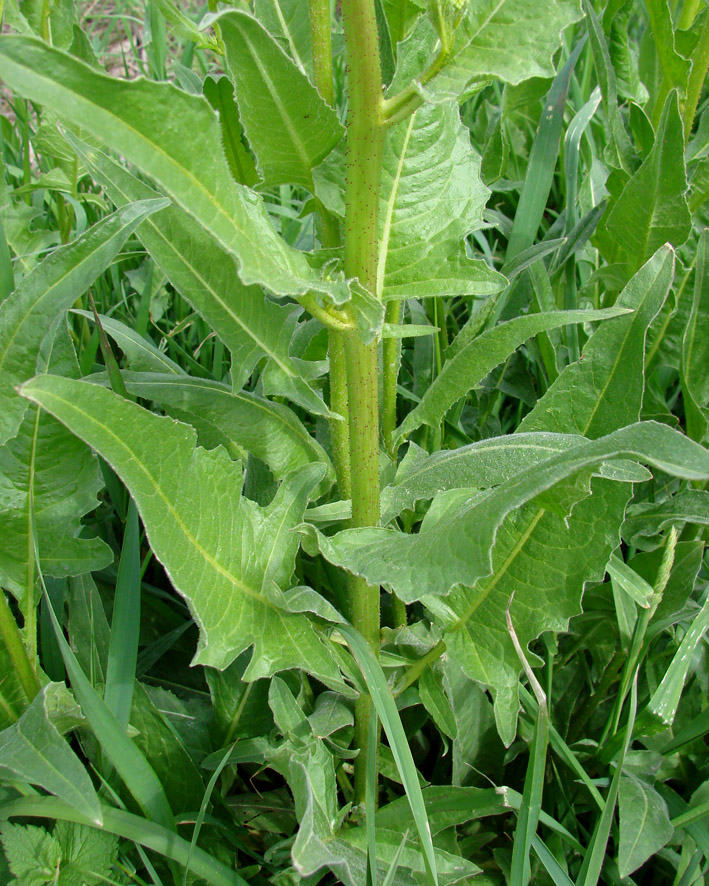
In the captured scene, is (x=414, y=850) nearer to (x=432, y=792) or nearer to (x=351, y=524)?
(x=432, y=792)

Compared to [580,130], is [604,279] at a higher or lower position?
lower

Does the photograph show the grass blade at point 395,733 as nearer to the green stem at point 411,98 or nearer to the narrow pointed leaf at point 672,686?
the narrow pointed leaf at point 672,686

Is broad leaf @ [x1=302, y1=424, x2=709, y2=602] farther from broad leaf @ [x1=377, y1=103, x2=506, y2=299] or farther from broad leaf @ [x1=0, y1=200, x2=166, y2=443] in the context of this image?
broad leaf @ [x1=0, y1=200, x2=166, y2=443]

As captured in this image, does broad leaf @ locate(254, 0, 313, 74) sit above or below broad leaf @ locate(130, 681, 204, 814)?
→ above

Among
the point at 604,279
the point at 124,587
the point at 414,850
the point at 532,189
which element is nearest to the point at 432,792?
the point at 414,850

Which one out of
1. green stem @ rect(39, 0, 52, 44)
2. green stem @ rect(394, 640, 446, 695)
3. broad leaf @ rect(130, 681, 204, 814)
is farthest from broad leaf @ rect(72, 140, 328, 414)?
green stem @ rect(39, 0, 52, 44)
